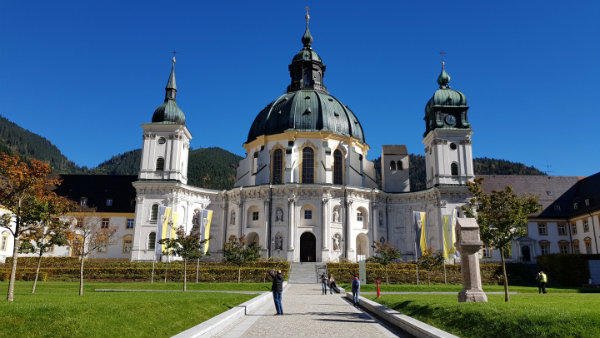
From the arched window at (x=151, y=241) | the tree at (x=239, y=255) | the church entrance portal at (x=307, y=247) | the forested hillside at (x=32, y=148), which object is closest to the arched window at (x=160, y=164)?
the arched window at (x=151, y=241)

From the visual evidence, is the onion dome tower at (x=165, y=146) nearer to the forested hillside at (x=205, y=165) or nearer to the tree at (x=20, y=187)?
the tree at (x=20, y=187)

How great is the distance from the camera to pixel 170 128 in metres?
61.6

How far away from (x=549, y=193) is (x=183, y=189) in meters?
52.6

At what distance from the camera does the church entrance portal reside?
192 ft

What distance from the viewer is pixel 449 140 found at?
62.7 metres

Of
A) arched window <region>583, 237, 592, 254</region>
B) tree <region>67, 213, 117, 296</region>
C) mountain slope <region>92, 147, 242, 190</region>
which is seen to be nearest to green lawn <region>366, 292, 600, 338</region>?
tree <region>67, 213, 117, 296</region>

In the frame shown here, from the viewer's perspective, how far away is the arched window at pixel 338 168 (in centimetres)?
6384

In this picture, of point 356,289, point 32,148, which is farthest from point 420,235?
point 32,148

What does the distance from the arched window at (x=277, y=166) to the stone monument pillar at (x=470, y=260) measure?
43.9 metres

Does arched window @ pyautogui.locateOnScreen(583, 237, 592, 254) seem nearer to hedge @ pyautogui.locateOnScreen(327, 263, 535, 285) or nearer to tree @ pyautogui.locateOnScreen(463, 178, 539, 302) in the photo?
hedge @ pyautogui.locateOnScreen(327, 263, 535, 285)

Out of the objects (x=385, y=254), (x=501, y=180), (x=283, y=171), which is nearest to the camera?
(x=385, y=254)

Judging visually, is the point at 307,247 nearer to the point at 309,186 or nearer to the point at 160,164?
the point at 309,186

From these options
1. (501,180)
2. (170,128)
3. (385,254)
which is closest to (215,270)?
(385,254)

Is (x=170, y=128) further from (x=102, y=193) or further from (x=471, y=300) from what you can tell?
(x=471, y=300)
